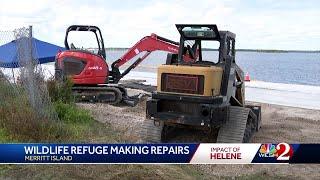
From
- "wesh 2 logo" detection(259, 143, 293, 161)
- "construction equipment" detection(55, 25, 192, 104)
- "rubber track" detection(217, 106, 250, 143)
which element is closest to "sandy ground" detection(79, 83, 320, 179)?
"construction equipment" detection(55, 25, 192, 104)

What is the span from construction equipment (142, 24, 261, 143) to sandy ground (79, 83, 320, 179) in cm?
93

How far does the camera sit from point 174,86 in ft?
32.8

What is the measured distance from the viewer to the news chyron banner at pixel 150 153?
595cm

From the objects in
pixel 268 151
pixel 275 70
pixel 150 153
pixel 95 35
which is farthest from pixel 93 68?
pixel 275 70

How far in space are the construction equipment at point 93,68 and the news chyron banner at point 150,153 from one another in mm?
9495

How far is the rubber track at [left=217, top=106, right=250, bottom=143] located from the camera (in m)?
9.91

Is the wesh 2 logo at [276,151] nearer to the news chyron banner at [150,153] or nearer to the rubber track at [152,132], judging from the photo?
the news chyron banner at [150,153]

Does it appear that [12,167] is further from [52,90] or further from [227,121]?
[52,90]

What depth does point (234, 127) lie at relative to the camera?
10008 millimetres

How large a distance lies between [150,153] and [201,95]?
3876mm

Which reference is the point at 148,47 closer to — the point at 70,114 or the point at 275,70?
the point at 70,114

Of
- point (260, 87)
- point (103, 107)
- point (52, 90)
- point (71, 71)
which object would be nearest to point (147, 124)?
point (52, 90)

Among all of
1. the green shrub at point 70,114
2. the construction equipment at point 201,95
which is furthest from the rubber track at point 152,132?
the green shrub at point 70,114

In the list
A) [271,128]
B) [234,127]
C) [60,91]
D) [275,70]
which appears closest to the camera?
[234,127]
